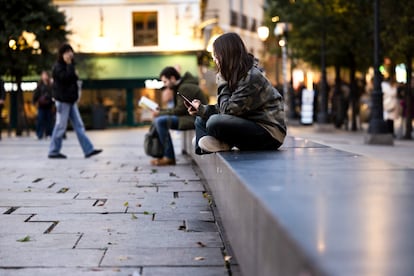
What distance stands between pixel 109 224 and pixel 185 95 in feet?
15.0

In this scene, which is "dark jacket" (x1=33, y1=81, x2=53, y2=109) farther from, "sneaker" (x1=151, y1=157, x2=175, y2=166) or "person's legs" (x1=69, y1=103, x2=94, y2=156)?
"sneaker" (x1=151, y1=157, x2=175, y2=166)

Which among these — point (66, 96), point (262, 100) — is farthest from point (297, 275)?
point (66, 96)

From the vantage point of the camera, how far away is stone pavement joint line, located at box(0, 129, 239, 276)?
4297 mm

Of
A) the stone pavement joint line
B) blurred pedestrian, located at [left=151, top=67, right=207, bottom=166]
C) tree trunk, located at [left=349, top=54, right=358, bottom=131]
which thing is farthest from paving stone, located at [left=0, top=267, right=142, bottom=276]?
tree trunk, located at [left=349, top=54, right=358, bottom=131]

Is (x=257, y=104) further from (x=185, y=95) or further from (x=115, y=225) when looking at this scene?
(x=185, y=95)

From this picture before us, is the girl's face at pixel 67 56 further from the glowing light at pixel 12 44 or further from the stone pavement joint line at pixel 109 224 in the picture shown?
the glowing light at pixel 12 44

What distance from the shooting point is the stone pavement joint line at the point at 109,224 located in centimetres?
430

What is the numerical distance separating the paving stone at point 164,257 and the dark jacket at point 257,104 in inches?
48.4

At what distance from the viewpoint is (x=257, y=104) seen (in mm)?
5484

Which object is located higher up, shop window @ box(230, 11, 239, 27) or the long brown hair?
shop window @ box(230, 11, 239, 27)

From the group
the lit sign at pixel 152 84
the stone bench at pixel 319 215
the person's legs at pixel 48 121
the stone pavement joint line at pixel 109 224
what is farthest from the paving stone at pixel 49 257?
the lit sign at pixel 152 84

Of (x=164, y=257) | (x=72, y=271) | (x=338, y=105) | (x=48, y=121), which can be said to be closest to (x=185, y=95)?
(x=164, y=257)

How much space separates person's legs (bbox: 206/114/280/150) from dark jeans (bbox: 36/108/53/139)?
15097mm

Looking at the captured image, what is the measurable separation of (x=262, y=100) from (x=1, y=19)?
67.2ft
